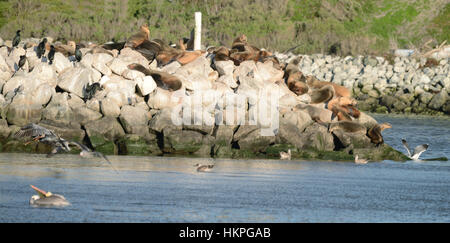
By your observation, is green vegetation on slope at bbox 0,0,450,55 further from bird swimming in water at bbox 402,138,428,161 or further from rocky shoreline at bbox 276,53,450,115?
bird swimming in water at bbox 402,138,428,161

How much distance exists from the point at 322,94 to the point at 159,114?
20.9 ft

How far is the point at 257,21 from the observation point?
64.1 meters

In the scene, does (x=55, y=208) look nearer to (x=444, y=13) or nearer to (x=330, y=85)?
(x=330, y=85)

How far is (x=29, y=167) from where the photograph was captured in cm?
2023

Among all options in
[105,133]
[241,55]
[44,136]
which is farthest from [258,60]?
[44,136]

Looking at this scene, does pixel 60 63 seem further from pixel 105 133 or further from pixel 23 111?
pixel 105 133

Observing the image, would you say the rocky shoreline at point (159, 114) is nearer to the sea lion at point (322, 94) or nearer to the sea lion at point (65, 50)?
the sea lion at point (322, 94)

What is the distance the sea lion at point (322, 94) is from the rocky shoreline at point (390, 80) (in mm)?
16997

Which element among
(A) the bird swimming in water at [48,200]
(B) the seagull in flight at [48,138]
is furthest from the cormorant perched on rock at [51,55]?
(A) the bird swimming in water at [48,200]

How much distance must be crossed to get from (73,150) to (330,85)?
9669 mm

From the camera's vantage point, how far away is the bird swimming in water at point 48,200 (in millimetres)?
15250

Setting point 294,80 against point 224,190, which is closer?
point 224,190

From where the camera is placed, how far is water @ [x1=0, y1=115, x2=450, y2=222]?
15352 millimetres
